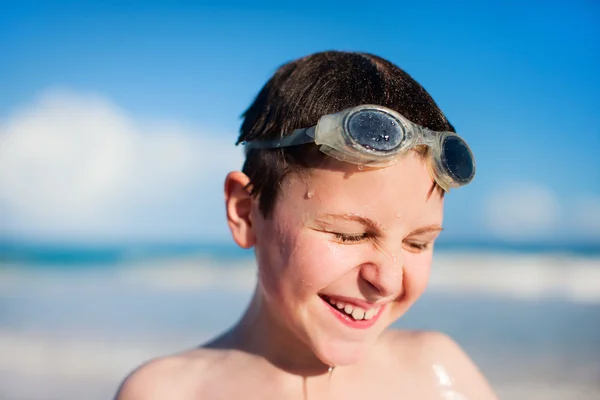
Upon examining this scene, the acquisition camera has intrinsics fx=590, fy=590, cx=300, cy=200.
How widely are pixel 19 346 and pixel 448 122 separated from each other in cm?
612

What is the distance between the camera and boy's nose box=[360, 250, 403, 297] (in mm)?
1815

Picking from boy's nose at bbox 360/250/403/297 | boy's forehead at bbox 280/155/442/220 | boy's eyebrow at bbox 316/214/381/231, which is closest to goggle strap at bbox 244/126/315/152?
boy's forehead at bbox 280/155/442/220

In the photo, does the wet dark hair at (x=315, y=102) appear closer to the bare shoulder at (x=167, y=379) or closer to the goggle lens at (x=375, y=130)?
the goggle lens at (x=375, y=130)

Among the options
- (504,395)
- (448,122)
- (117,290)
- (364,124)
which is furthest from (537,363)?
(117,290)

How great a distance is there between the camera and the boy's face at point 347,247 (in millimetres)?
1798

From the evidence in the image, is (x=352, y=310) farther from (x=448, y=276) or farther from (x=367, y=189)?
(x=448, y=276)

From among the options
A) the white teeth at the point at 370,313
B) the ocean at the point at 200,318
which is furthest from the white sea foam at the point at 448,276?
the white teeth at the point at 370,313

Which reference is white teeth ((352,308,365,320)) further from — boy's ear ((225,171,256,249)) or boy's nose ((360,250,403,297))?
boy's ear ((225,171,256,249))

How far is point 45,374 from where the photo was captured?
548cm

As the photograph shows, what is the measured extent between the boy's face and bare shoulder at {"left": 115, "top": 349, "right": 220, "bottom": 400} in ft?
1.72

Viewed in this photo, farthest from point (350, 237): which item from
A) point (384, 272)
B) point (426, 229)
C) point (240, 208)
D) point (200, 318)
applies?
point (200, 318)

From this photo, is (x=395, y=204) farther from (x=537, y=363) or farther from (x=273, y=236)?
(x=537, y=363)

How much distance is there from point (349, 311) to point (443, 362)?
31.6 inches

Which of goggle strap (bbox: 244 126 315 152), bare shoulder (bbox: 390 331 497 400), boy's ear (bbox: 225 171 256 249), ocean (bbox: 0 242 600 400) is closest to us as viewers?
goggle strap (bbox: 244 126 315 152)
